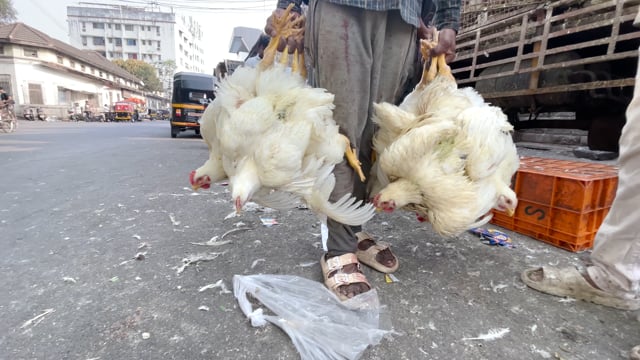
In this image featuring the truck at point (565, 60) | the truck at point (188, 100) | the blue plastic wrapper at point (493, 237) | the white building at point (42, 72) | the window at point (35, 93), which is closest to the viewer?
the blue plastic wrapper at point (493, 237)

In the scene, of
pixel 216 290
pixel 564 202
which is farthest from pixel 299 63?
pixel 564 202

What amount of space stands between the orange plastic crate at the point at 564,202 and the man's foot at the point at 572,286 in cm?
62

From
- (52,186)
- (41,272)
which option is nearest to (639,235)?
(41,272)

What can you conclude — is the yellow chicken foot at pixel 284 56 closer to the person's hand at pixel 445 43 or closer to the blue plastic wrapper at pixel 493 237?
the person's hand at pixel 445 43

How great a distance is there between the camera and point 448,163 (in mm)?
1559

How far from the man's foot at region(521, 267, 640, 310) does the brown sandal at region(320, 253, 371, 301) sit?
903 mm

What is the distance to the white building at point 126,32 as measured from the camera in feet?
188

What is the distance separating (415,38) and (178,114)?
11.4 metres

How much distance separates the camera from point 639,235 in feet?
4.31

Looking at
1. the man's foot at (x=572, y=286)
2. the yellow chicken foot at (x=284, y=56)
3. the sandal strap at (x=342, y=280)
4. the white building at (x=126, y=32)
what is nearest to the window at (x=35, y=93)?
the yellow chicken foot at (x=284, y=56)

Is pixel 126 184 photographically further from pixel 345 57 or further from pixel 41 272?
pixel 345 57

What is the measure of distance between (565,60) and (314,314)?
5.63m

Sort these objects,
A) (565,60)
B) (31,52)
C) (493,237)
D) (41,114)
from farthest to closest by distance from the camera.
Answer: (31,52), (41,114), (565,60), (493,237)

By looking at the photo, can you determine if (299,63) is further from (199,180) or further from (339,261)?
(339,261)
